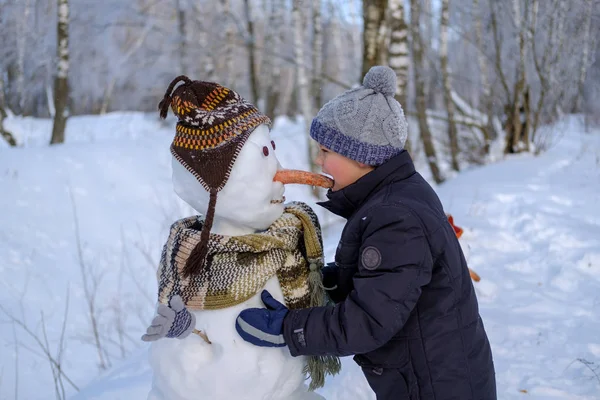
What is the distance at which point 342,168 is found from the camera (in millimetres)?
1797

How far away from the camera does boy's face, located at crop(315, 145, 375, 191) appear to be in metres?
1.78

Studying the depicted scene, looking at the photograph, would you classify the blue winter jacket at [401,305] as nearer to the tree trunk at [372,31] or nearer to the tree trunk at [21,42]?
the tree trunk at [372,31]

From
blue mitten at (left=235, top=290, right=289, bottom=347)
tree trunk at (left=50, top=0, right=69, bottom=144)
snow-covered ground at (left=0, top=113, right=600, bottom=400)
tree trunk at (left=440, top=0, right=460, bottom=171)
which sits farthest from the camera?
tree trunk at (left=440, top=0, right=460, bottom=171)

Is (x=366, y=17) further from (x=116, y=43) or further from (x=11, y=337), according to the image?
(x=116, y=43)

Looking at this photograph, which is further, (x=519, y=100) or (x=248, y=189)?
(x=519, y=100)

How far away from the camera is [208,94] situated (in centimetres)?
182

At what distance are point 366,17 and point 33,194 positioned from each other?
465cm

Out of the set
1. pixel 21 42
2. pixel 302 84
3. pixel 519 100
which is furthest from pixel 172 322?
pixel 21 42

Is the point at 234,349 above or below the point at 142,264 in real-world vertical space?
above

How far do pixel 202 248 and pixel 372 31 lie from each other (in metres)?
3.90

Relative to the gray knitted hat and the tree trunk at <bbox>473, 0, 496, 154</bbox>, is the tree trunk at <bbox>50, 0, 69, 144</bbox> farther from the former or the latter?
the gray knitted hat

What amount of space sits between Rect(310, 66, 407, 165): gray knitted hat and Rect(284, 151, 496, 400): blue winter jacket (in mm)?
61

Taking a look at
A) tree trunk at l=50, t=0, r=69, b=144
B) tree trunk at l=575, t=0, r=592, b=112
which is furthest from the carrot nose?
tree trunk at l=50, t=0, r=69, b=144

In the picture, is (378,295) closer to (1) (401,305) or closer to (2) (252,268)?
(1) (401,305)
